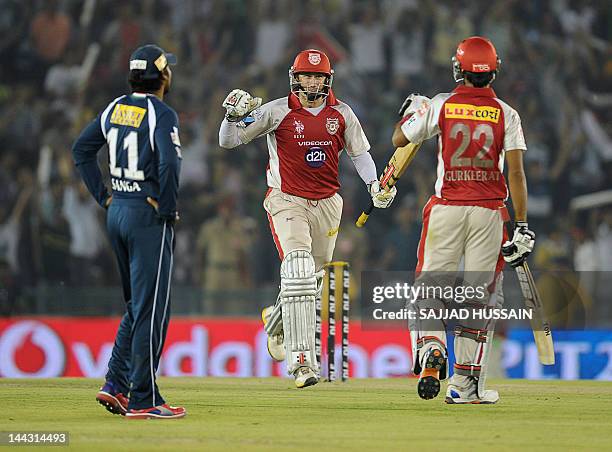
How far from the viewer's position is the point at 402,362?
44.7 feet

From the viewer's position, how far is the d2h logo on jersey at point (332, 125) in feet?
29.1

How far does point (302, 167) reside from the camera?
8836 mm

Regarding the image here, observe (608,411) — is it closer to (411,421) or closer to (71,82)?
(411,421)

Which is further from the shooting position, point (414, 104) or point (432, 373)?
point (414, 104)

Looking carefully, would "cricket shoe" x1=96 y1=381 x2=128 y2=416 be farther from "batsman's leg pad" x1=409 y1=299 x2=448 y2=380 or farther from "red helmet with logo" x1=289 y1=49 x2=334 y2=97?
"red helmet with logo" x1=289 y1=49 x2=334 y2=97

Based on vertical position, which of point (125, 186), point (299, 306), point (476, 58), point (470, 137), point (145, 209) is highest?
point (476, 58)

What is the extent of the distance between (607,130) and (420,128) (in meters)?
10.4

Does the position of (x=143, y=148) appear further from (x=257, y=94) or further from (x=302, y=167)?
(x=257, y=94)

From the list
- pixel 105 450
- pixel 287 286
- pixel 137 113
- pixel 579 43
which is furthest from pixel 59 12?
pixel 105 450

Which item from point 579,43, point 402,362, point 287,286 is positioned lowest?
point 402,362

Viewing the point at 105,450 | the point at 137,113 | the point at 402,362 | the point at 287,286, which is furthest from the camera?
the point at 402,362

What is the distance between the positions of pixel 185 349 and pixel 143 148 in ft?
24.4

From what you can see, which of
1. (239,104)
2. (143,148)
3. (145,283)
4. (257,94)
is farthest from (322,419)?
(257,94)

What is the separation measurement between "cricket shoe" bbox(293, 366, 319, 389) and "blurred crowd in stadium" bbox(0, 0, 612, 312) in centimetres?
764
